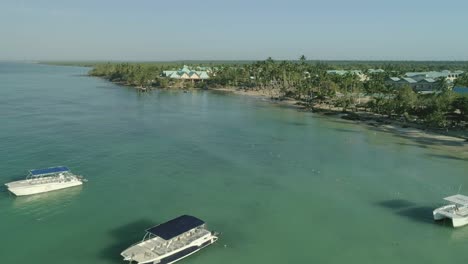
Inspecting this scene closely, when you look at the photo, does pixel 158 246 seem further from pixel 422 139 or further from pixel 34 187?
pixel 422 139

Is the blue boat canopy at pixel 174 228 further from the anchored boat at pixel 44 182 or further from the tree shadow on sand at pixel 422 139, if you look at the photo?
the tree shadow on sand at pixel 422 139

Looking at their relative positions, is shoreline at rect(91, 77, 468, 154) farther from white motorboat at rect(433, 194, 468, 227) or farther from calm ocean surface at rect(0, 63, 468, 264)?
white motorboat at rect(433, 194, 468, 227)

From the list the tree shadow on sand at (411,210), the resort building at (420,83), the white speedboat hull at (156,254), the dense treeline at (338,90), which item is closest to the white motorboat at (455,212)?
the tree shadow on sand at (411,210)

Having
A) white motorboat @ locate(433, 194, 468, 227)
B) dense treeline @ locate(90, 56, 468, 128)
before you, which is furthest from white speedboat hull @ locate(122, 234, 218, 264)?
dense treeline @ locate(90, 56, 468, 128)

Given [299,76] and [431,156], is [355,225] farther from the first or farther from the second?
[299,76]

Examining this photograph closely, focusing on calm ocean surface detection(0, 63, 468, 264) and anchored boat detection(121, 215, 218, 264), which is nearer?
anchored boat detection(121, 215, 218, 264)

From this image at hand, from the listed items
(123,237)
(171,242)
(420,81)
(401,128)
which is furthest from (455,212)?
(420,81)

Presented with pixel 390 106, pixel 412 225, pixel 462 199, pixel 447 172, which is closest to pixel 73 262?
pixel 412 225
